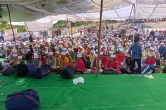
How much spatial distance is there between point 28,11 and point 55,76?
386cm

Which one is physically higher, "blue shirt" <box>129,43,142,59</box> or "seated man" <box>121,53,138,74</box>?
"blue shirt" <box>129,43,142,59</box>

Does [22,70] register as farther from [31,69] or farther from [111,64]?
[111,64]

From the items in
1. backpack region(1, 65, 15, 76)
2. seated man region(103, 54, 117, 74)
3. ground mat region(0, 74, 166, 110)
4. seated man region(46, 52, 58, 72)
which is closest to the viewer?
ground mat region(0, 74, 166, 110)

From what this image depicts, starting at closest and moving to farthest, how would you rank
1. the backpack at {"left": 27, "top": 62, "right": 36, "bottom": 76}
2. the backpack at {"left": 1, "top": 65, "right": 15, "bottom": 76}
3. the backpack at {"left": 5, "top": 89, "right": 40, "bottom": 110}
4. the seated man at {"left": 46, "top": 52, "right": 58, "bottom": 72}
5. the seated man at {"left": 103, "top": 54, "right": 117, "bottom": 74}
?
the backpack at {"left": 5, "top": 89, "right": 40, "bottom": 110}
the backpack at {"left": 27, "top": 62, "right": 36, "bottom": 76}
the backpack at {"left": 1, "top": 65, "right": 15, "bottom": 76}
the seated man at {"left": 103, "top": 54, "right": 117, "bottom": 74}
the seated man at {"left": 46, "top": 52, "right": 58, "bottom": 72}

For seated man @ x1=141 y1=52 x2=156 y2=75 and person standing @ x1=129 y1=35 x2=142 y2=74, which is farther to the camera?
seated man @ x1=141 y1=52 x2=156 y2=75

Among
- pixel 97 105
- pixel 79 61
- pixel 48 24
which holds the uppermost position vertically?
pixel 48 24

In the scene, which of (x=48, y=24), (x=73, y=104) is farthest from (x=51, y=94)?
(x=48, y=24)

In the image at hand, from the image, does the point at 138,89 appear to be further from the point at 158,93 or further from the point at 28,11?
the point at 28,11

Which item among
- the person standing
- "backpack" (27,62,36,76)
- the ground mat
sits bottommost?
the ground mat

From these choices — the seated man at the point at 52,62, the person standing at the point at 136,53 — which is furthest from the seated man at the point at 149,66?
the seated man at the point at 52,62

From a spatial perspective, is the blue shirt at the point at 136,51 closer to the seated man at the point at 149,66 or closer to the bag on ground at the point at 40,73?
the seated man at the point at 149,66

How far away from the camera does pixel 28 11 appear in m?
10.8

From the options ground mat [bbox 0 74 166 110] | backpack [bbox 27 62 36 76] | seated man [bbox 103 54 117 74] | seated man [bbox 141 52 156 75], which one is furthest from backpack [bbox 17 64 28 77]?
seated man [bbox 141 52 156 75]

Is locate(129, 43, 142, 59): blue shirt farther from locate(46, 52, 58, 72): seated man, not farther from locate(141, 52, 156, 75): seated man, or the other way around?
locate(46, 52, 58, 72): seated man
